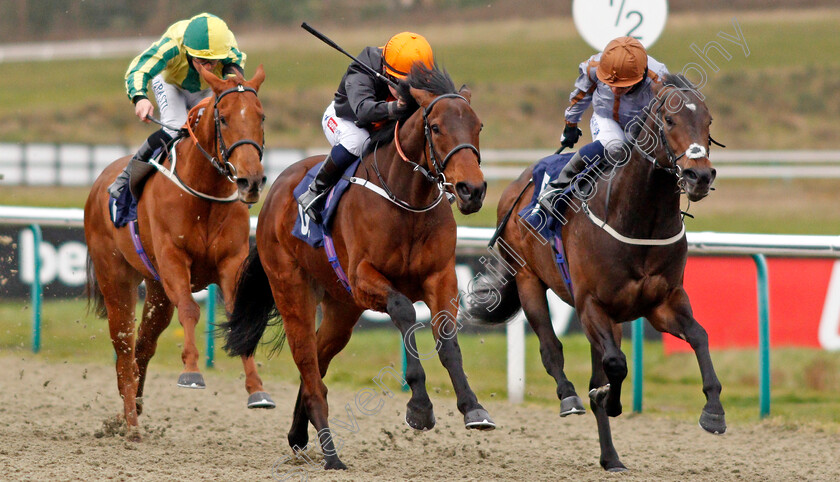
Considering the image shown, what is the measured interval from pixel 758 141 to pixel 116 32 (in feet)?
59.6

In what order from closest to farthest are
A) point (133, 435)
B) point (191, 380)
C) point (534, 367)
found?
1. point (191, 380)
2. point (133, 435)
3. point (534, 367)

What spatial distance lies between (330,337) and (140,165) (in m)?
1.47

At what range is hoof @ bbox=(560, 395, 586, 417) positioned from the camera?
16.6ft

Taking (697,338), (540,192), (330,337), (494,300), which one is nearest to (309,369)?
(330,337)

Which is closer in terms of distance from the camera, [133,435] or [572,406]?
[572,406]

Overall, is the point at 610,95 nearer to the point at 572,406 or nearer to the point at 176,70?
the point at 572,406

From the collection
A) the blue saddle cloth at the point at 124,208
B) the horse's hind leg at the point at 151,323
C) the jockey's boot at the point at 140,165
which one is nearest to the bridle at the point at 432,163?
the jockey's boot at the point at 140,165

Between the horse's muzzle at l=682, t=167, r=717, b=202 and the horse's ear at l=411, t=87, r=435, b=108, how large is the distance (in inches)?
40.8

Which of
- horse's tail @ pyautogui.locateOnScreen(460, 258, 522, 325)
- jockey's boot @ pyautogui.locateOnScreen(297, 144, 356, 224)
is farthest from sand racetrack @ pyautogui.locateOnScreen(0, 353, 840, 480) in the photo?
jockey's boot @ pyautogui.locateOnScreen(297, 144, 356, 224)

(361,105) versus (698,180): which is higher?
(361,105)

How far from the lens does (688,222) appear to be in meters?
13.0

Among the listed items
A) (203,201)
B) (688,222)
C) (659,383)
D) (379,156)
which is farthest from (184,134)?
(688,222)

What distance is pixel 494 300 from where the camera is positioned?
6039 millimetres

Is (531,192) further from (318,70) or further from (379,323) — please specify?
(318,70)
